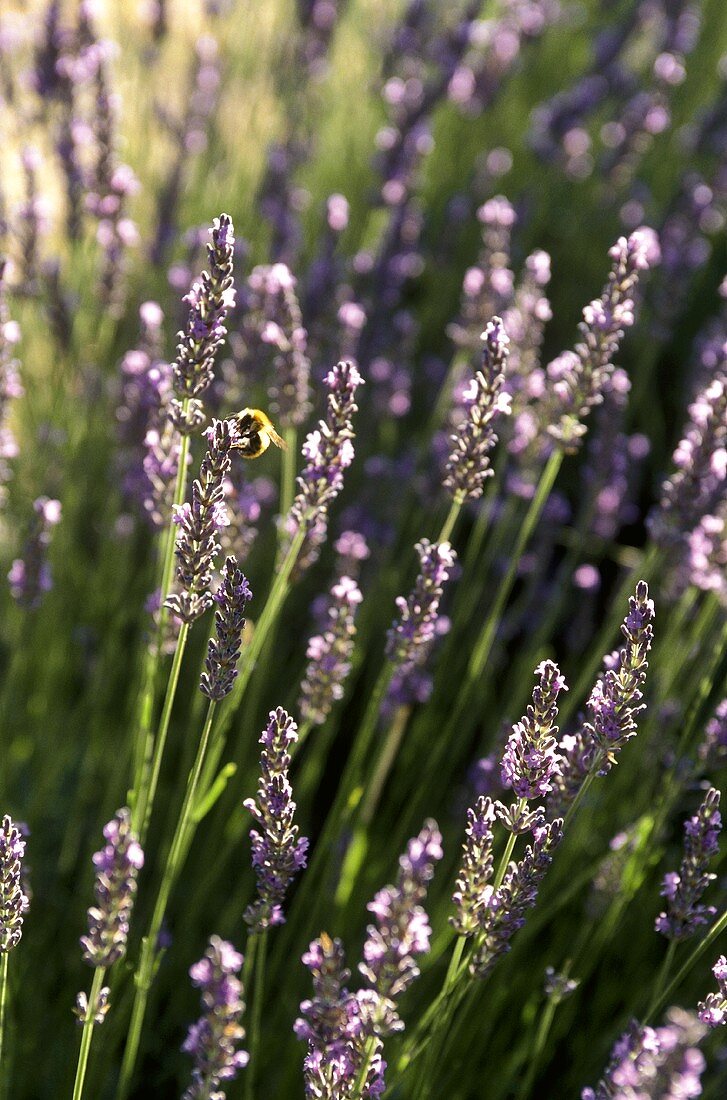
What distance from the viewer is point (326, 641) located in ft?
5.44

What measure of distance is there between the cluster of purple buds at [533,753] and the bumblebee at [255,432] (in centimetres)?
56

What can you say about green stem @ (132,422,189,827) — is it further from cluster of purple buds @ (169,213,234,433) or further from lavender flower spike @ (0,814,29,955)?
lavender flower spike @ (0,814,29,955)

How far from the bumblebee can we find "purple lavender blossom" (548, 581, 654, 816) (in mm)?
562

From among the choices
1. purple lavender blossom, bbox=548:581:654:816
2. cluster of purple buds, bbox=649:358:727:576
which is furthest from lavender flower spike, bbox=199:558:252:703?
cluster of purple buds, bbox=649:358:727:576

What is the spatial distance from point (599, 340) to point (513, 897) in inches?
32.0

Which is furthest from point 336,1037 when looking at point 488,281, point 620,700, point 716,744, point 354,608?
point 488,281

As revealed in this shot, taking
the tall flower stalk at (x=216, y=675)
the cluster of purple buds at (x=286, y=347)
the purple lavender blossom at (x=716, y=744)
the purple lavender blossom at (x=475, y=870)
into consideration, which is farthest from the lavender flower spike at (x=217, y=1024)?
the cluster of purple buds at (x=286, y=347)

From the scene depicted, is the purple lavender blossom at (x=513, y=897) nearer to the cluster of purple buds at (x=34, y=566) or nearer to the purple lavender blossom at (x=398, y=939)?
the purple lavender blossom at (x=398, y=939)

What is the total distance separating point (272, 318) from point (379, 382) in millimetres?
1145

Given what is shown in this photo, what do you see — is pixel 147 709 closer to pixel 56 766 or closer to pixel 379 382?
pixel 56 766

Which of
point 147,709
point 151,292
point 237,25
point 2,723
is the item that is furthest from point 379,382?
point 237,25

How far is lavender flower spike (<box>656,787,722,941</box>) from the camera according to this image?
131cm

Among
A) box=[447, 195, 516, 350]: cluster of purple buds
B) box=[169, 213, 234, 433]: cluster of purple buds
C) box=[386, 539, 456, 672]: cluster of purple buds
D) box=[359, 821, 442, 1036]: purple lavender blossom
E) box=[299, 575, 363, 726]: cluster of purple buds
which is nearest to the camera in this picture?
box=[359, 821, 442, 1036]: purple lavender blossom

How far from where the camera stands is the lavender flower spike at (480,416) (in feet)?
4.80
